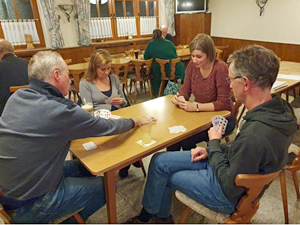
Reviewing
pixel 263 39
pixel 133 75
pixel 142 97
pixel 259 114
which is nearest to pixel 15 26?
pixel 133 75

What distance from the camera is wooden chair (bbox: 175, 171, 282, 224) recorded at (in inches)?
38.2

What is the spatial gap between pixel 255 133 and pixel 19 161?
113 centimetres

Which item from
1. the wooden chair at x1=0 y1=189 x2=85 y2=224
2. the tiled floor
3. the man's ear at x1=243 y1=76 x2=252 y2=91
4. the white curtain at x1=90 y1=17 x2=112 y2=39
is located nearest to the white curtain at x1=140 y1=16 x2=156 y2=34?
the white curtain at x1=90 y1=17 x2=112 y2=39

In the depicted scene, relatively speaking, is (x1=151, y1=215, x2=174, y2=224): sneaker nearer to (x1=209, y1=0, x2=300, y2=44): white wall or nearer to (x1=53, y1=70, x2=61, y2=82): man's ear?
(x1=53, y1=70, x2=61, y2=82): man's ear

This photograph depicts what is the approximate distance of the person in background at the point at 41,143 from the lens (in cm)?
110

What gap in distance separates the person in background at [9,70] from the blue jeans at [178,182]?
204 centimetres

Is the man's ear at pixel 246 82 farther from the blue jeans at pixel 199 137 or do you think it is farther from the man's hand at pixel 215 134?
the blue jeans at pixel 199 137

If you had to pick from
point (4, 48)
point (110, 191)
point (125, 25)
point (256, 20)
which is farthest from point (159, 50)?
point (256, 20)

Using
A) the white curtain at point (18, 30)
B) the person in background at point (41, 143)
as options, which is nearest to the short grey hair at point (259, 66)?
the person in background at point (41, 143)

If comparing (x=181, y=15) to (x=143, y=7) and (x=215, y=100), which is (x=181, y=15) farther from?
(x=215, y=100)

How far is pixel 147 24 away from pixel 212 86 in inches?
212

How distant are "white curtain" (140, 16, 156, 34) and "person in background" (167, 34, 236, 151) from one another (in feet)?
16.6

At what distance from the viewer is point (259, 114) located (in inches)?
41.2

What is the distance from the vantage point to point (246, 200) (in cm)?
108
